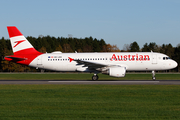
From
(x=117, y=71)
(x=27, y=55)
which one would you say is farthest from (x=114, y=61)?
(x=27, y=55)

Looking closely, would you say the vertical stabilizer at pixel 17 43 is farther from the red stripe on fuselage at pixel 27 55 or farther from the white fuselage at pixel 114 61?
the white fuselage at pixel 114 61

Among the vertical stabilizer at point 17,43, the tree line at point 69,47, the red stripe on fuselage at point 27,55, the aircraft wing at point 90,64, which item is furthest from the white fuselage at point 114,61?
the tree line at point 69,47

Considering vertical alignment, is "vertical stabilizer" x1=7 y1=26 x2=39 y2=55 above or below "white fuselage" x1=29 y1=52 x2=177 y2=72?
above

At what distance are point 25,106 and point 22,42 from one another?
77.6ft

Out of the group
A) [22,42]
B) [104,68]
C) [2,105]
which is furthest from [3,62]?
[2,105]

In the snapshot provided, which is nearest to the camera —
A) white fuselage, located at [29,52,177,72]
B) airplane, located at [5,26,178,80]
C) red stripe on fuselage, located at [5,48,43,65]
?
airplane, located at [5,26,178,80]

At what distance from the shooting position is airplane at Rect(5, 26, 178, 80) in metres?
33.0

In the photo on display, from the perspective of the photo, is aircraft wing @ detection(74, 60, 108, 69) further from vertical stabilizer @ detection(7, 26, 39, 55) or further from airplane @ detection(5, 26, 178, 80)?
vertical stabilizer @ detection(7, 26, 39, 55)

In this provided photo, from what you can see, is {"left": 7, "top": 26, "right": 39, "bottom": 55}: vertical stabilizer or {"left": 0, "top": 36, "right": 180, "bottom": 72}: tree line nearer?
{"left": 7, "top": 26, "right": 39, "bottom": 55}: vertical stabilizer

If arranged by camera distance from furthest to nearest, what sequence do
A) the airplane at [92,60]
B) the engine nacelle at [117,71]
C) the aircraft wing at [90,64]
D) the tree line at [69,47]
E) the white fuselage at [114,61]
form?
1. the tree line at [69,47]
2. the white fuselage at [114,61]
3. the airplane at [92,60]
4. the aircraft wing at [90,64]
5. the engine nacelle at [117,71]

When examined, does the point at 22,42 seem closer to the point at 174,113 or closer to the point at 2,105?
the point at 2,105

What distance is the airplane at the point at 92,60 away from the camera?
32969 millimetres

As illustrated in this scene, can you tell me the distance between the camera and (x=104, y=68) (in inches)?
1283

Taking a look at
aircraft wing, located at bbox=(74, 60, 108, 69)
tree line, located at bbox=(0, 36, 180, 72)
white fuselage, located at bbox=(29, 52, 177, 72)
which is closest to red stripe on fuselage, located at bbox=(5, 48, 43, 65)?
white fuselage, located at bbox=(29, 52, 177, 72)
